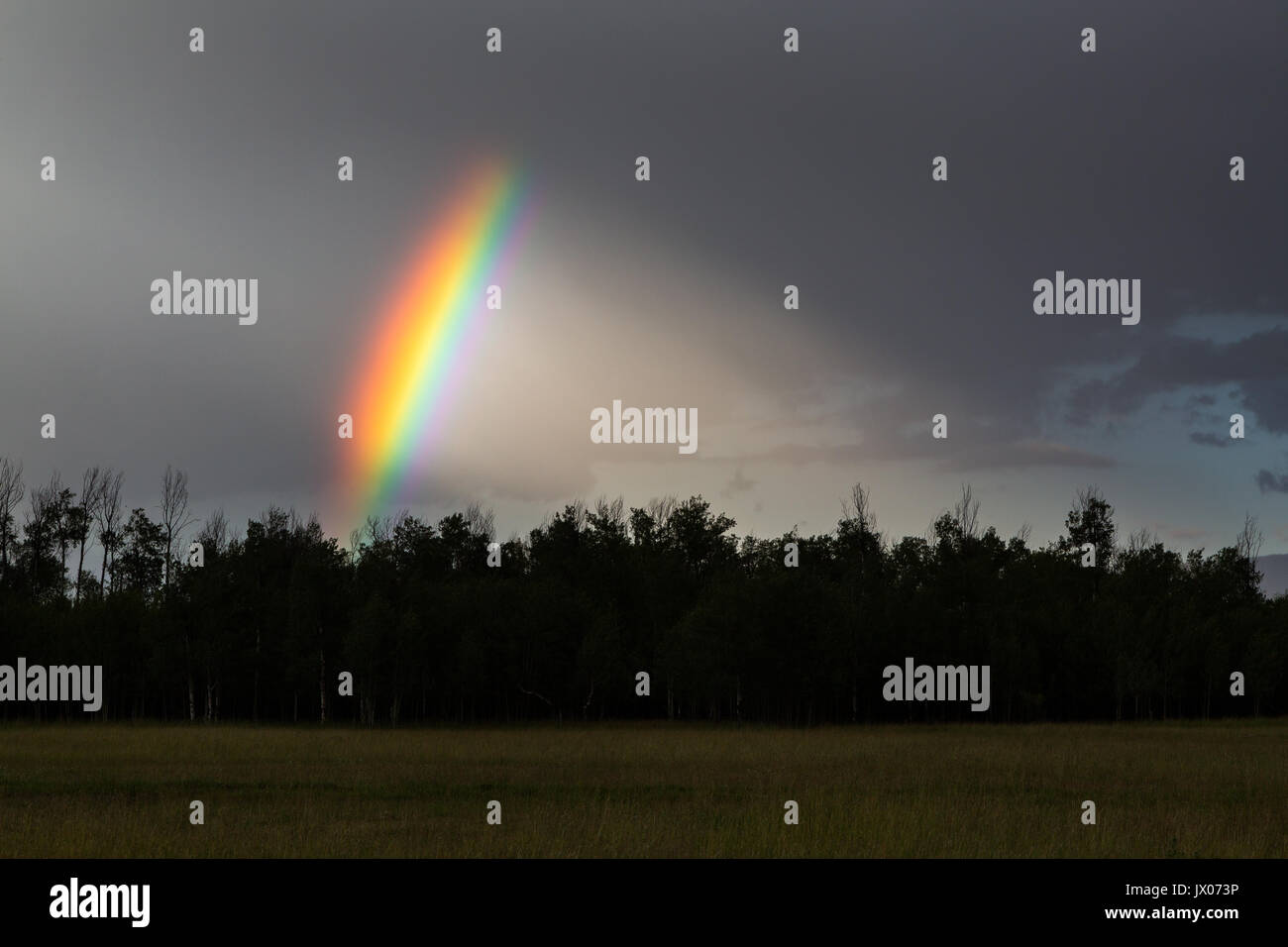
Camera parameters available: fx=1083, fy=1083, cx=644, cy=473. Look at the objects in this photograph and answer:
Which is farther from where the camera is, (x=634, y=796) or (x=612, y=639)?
(x=612, y=639)

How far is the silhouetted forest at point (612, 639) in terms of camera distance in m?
80.9

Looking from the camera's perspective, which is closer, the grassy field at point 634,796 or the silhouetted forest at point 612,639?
the grassy field at point 634,796

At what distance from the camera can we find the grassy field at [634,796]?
2128cm

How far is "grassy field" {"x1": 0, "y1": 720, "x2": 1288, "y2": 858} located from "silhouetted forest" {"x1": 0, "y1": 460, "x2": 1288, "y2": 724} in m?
25.1

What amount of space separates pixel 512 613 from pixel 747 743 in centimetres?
3643

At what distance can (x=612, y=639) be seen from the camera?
8475cm

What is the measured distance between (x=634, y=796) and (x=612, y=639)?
5520 cm

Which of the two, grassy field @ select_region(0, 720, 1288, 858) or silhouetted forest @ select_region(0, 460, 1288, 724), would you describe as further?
silhouetted forest @ select_region(0, 460, 1288, 724)

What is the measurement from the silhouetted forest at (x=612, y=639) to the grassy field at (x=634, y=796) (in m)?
25.1

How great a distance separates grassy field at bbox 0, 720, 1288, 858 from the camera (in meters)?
21.3

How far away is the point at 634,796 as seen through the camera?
2975 cm

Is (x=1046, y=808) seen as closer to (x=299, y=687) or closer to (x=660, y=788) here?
(x=660, y=788)
